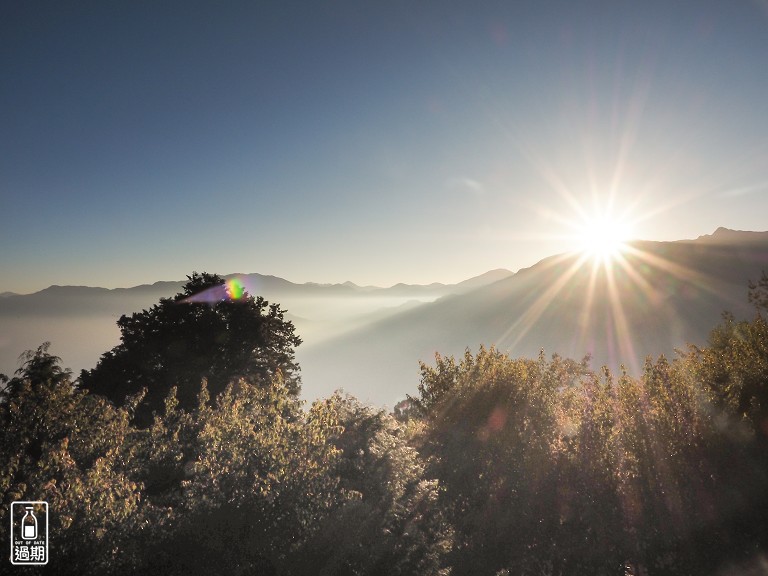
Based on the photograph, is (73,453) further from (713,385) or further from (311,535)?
(713,385)

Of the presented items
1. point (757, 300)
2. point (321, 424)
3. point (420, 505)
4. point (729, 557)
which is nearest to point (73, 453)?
point (321, 424)

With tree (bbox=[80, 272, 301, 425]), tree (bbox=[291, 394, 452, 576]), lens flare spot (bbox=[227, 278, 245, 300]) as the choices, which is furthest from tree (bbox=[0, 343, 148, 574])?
lens flare spot (bbox=[227, 278, 245, 300])

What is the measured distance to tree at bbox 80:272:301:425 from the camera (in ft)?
97.9

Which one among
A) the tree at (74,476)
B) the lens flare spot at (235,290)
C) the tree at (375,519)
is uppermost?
the lens flare spot at (235,290)

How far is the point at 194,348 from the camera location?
31.1 metres

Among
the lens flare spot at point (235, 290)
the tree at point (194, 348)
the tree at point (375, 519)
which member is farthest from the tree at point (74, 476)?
the lens flare spot at point (235, 290)

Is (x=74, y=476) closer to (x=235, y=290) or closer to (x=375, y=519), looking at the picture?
(x=375, y=519)

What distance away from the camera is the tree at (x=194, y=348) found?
2983 cm

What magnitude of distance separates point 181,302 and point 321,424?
26981 millimetres

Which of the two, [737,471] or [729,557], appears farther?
[737,471]

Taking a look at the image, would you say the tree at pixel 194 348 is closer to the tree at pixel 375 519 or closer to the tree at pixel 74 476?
the tree at pixel 74 476

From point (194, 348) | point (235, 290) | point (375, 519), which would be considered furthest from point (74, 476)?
point (235, 290)

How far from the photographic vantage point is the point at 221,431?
9648 millimetres

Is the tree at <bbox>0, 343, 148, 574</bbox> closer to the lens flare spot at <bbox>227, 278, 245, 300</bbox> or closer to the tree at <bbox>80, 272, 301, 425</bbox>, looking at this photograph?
the tree at <bbox>80, 272, 301, 425</bbox>
